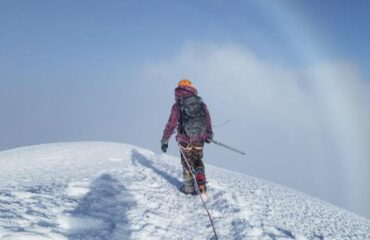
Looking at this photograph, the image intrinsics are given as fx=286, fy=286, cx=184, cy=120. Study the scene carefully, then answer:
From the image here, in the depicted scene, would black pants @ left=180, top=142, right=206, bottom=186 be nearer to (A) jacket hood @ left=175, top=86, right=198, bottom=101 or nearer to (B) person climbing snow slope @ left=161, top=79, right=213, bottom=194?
(B) person climbing snow slope @ left=161, top=79, right=213, bottom=194

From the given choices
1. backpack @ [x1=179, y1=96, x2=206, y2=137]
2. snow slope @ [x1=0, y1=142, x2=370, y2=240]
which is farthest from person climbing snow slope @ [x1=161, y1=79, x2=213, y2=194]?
snow slope @ [x1=0, y1=142, x2=370, y2=240]

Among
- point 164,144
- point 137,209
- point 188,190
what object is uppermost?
point 164,144

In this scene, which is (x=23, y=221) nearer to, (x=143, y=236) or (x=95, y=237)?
(x=95, y=237)

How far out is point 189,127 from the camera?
22.4 feet

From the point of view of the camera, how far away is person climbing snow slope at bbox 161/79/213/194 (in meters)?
6.79

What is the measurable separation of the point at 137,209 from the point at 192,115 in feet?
8.40

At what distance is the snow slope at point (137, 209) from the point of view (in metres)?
4.31

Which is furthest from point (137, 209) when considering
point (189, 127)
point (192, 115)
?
point (192, 115)

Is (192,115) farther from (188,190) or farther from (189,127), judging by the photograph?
(188,190)

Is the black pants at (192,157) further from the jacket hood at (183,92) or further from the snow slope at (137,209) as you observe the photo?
the jacket hood at (183,92)

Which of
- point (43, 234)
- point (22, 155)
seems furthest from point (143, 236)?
point (22, 155)

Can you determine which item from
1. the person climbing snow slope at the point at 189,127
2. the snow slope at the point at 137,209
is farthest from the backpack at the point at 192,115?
the snow slope at the point at 137,209

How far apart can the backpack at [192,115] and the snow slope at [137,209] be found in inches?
57.4

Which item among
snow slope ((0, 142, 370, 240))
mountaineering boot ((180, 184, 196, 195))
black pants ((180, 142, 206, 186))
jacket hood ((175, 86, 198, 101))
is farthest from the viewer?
jacket hood ((175, 86, 198, 101))
